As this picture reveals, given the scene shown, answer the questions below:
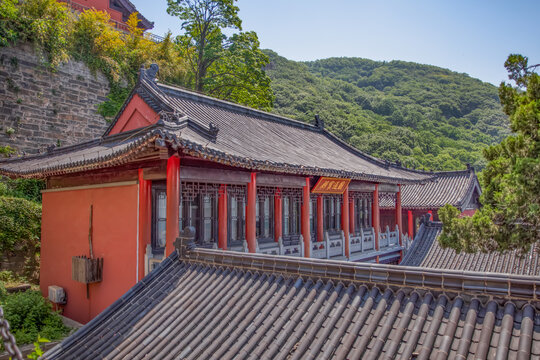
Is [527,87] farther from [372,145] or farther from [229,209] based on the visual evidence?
[372,145]

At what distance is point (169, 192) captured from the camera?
764cm

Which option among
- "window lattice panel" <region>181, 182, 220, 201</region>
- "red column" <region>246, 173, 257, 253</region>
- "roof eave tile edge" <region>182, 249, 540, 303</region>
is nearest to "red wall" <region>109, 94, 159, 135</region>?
"window lattice panel" <region>181, 182, 220, 201</region>

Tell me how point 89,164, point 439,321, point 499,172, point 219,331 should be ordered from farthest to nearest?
point 89,164 < point 499,172 < point 219,331 < point 439,321

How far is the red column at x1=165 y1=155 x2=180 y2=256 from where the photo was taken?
7.57 m

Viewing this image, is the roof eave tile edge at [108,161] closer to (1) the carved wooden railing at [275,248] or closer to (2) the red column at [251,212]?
(2) the red column at [251,212]

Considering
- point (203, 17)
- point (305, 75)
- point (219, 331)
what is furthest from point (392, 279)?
point (305, 75)

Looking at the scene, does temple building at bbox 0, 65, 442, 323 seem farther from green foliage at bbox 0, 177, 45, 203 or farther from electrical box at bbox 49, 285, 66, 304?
green foliage at bbox 0, 177, 45, 203

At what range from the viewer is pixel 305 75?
205 ft

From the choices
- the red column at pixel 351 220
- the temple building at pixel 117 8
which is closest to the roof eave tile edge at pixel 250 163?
the red column at pixel 351 220

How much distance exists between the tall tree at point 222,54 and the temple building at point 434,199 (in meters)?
10.2

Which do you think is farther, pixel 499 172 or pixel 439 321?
pixel 499 172

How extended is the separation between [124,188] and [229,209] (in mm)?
2746

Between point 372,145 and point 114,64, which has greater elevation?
point 114,64

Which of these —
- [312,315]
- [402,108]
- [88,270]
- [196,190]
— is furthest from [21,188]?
[402,108]
